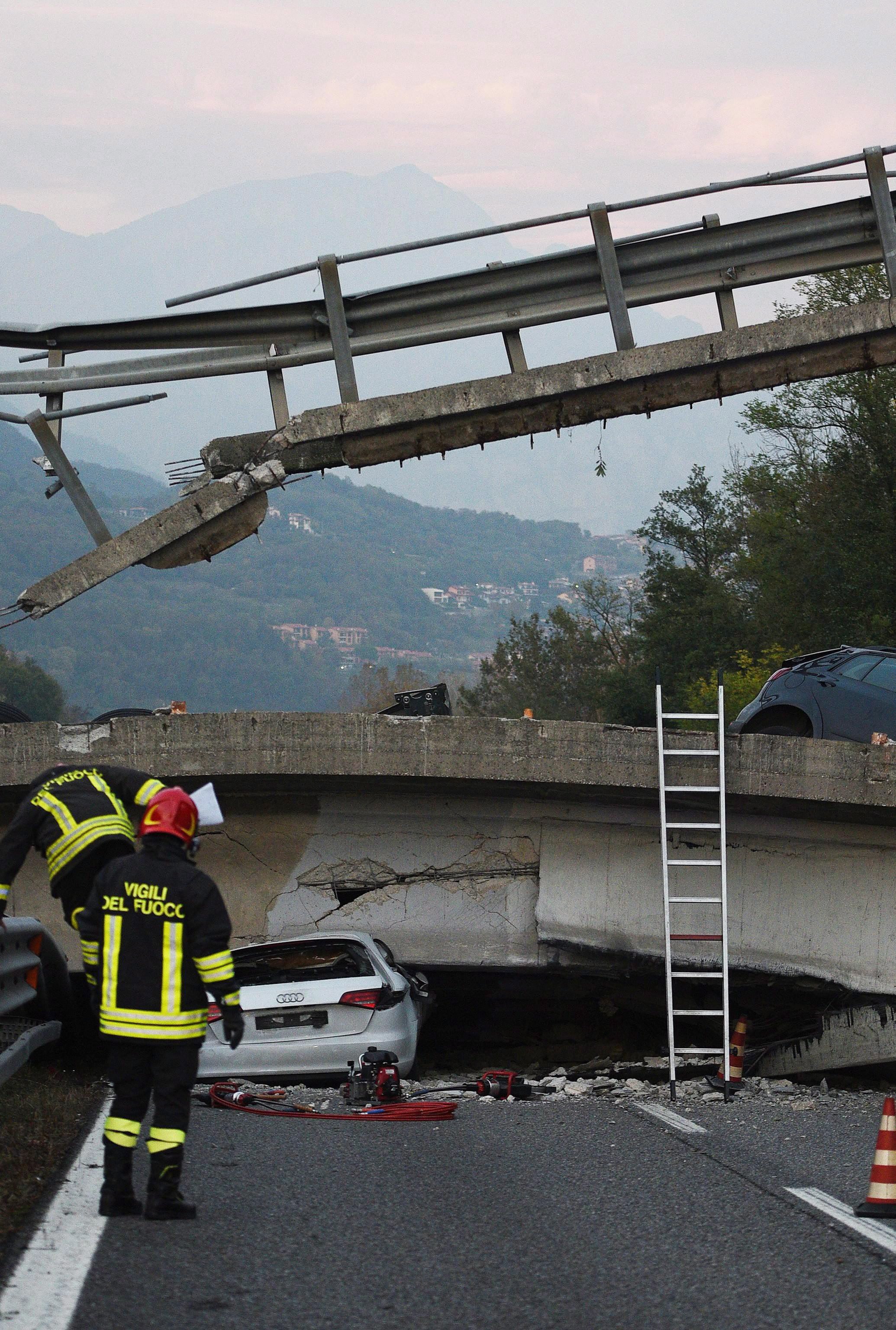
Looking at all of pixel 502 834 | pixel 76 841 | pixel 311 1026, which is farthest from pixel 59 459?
pixel 502 834

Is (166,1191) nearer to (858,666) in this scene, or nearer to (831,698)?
(831,698)

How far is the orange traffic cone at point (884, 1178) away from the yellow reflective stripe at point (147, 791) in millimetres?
3322

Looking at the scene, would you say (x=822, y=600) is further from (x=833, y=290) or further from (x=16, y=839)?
(x=16, y=839)

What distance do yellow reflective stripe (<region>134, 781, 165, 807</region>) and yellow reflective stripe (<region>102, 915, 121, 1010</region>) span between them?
0.68 metres

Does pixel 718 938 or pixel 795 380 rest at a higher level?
pixel 795 380

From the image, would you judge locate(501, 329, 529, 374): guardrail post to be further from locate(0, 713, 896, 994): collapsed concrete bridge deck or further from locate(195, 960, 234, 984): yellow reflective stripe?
locate(195, 960, 234, 984): yellow reflective stripe

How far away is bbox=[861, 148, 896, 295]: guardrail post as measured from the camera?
10.1 meters

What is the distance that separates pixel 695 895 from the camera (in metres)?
12.1

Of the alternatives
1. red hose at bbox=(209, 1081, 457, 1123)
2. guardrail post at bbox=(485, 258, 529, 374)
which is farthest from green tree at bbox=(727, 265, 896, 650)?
red hose at bbox=(209, 1081, 457, 1123)

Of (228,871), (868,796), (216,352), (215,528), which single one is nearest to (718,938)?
(868,796)

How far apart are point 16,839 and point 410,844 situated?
6453mm

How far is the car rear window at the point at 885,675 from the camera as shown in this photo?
41.0 feet

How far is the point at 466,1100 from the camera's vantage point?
10234 millimetres

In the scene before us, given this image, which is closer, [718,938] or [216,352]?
[216,352]
